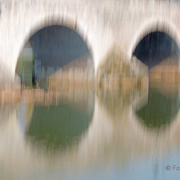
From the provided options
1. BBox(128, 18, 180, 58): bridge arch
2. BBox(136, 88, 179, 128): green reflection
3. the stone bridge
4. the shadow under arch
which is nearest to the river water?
BBox(136, 88, 179, 128): green reflection

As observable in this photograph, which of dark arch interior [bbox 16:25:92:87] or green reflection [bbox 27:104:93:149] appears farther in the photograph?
dark arch interior [bbox 16:25:92:87]

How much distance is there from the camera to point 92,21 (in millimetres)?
14250

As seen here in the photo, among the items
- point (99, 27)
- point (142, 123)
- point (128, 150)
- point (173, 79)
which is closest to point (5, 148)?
point (128, 150)

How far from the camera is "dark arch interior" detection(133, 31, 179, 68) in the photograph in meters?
18.4

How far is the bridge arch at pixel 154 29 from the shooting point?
1543 cm

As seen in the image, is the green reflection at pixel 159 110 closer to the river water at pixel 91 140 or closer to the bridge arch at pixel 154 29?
the river water at pixel 91 140

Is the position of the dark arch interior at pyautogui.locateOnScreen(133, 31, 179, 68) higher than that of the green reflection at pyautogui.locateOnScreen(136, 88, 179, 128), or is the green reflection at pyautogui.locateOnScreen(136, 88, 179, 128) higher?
the dark arch interior at pyautogui.locateOnScreen(133, 31, 179, 68)

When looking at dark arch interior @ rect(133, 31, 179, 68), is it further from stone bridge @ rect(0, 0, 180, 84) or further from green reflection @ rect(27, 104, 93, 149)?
green reflection @ rect(27, 104, 93, 149)

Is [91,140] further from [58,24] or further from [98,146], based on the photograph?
[58,24]

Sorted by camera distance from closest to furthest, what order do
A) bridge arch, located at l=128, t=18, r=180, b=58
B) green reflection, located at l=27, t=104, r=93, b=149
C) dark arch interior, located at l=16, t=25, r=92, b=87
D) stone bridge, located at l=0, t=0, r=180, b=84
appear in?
green reflection, located at l=27, t=104, r=93, b=149, stone bridge, located at l=0, t=0, r=180, b=84, bridge arch, located at l=128, t=18, r=180, b=58, dark arch interior, located at l=16, t=25, r=92, b=87

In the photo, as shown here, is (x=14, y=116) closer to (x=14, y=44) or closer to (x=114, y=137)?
(x=114, y=137)

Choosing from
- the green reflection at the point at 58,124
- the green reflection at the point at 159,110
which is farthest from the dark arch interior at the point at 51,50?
the green reflection at the point at 58,124

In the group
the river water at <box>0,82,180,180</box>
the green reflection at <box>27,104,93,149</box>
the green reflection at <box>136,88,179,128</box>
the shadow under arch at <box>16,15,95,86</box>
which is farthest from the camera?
the shadow under arch at <box>16,15,95,86</box>

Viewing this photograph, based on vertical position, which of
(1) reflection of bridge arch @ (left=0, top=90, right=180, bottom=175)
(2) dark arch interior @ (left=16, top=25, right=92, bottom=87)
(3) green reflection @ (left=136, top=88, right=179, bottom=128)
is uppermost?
(2) dark arch interior @ (left=16, top=25, right=92, bottom=87)
